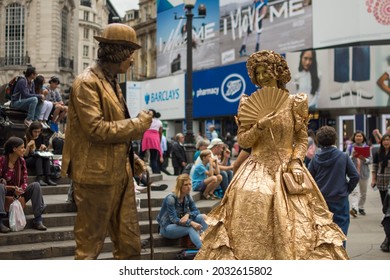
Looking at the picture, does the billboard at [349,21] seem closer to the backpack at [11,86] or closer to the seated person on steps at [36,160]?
the backpack at [11,86]

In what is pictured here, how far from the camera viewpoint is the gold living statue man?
3.58 meters

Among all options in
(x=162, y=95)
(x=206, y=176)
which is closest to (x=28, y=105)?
(x=206, y=176)

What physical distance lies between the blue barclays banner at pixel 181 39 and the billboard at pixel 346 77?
992cm

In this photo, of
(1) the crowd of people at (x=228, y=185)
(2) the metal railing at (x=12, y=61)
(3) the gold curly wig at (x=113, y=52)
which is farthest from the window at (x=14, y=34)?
(3) the gold curly wig at (x=113, y=52)

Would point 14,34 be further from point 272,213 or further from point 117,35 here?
point 117,35

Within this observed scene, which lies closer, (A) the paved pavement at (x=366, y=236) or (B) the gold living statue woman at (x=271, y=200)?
(B) the gold living statue woman at (x=271, y=200)

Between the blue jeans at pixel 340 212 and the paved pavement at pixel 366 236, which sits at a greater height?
the blue jeans at pixel 340 212

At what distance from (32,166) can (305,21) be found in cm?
2322

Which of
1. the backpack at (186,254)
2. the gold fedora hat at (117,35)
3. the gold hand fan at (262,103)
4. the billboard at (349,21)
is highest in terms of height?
the billboard at (349,21)

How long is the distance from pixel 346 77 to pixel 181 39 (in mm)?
16897

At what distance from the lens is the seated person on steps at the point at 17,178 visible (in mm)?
6580

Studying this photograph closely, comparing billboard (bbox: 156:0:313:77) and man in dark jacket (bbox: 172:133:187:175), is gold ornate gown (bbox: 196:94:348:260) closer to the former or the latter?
man in dark jacket (bbox: 172:133:187:175)

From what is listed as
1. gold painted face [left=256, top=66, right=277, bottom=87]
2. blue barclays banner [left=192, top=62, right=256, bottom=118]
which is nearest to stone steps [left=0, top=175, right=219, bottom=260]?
gold painted face [left=256, top=66, right=277, bottom=87]
